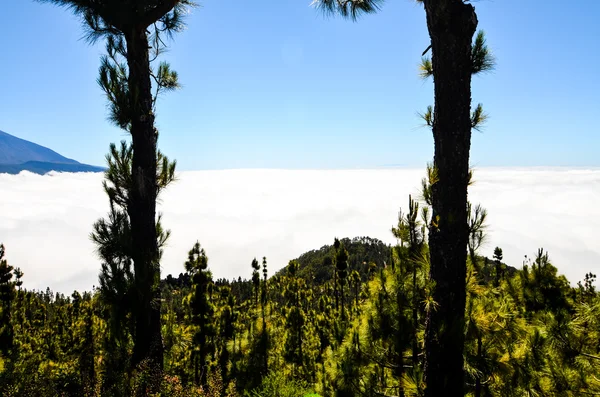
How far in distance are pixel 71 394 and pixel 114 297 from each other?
1.82 m

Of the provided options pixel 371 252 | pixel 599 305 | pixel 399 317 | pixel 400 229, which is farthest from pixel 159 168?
pixel 371 252

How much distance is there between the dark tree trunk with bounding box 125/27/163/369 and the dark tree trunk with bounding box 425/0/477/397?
4.50 metres

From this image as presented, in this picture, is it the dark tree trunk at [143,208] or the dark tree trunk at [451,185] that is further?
the dark tree trunk at [143,208]

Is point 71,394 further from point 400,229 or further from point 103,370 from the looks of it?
point 400,229

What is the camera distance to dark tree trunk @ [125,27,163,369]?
5.98 meters

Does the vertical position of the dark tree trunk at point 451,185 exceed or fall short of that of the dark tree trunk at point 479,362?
it exceeds it

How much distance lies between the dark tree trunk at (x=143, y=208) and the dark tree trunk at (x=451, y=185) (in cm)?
450

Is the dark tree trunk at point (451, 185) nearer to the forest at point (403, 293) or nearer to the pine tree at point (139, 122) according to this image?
the forest at point (403, 293)

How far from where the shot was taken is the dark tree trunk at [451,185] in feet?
13.6

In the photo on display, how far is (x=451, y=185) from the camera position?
4199 millimetres

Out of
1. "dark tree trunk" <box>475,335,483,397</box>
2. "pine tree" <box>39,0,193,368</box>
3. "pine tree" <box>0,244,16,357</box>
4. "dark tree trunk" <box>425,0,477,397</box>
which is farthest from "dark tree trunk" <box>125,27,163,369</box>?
"pine tree" <box>0,244,16,357</box>

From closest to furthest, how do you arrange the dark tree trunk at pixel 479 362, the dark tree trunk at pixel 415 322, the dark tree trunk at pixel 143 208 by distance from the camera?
the dark tree trunk at pixel 479 362 → the dark tree trunk at pixel 415 322 → the dark tree trunk at pixel 143 208

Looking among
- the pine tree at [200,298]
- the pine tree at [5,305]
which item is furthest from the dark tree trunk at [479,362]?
the pine tree at [5,305]

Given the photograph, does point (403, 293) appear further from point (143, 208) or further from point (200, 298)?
point (200, 298)
